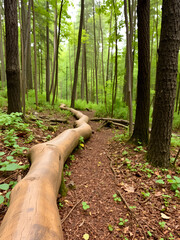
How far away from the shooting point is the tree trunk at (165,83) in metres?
2.73

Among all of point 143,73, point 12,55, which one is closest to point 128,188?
point 143,73

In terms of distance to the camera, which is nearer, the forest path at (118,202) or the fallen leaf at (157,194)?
the forest path at (118,202)

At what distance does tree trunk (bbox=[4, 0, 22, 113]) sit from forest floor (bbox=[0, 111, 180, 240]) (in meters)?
1.74

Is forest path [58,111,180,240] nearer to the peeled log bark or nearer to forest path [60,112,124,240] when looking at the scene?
forest path [60,112,124,240]

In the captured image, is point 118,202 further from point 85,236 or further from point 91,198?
point 85,236

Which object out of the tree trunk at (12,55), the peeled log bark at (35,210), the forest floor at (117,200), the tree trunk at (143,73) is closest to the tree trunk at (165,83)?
the forest floor at (117,200)

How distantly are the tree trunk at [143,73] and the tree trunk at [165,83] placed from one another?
0.99m

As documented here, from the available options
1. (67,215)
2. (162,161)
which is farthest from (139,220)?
(162,161)

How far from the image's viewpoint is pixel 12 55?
4.45 metres

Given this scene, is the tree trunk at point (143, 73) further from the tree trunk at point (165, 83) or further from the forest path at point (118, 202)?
the tree trunk at point (165, 83)

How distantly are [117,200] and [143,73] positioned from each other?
342cm

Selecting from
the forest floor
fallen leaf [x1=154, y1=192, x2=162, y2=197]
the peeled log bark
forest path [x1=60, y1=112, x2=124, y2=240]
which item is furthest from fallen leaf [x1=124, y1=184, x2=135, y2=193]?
the peeled log bark

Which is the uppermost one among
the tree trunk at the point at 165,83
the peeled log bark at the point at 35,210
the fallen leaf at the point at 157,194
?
the tree trunk at the point at 165,83

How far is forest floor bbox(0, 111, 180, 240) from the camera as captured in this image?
73.0 inches
